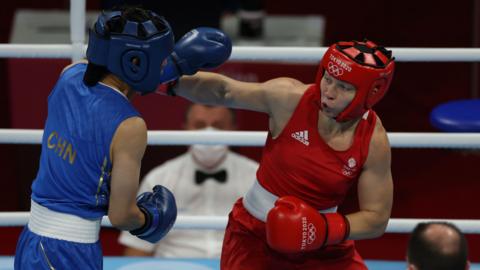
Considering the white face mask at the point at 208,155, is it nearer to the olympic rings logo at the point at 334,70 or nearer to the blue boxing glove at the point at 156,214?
the blue boxing glove at the point at 156,214

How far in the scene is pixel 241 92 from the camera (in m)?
3.04

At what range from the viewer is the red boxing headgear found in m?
2.78

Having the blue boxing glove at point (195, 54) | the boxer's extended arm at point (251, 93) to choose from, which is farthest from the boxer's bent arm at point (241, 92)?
the blue boxing glove at point (195, 54)

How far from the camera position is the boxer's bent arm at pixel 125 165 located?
2660 millimetres

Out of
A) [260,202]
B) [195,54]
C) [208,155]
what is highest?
[195,54]

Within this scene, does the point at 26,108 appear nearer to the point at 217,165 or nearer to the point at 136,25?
the point at 217,165

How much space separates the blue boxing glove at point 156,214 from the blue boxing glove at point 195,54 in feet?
1.06

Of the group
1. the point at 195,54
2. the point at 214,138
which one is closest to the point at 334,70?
the point at 195,54

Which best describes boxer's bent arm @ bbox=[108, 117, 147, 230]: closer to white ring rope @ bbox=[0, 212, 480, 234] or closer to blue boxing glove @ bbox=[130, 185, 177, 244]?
blue boxing glove @ bbox=[130, 185, 177, 244]

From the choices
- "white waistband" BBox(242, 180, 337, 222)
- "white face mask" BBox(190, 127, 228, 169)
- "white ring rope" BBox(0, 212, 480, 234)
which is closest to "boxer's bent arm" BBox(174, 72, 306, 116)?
"white waistband" BBox(242, 180, 337, 222)

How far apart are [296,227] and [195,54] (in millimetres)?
561

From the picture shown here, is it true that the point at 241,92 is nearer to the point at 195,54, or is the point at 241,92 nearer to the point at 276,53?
the point at 195,54

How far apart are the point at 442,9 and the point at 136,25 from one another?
4504mm

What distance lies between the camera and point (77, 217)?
9.02ft
